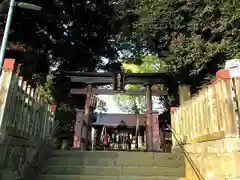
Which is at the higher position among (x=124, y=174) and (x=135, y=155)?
(x=135, y=155)

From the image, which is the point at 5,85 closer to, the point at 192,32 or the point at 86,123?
the point at 192,32

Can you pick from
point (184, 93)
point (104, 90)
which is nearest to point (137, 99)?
point (104, 90)

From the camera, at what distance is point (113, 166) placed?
6.65 metres

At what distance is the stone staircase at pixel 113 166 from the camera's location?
6.03 m

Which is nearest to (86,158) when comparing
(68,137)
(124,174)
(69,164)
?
(69,164)

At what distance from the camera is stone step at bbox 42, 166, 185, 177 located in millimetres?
6297

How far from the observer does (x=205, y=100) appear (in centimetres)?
508

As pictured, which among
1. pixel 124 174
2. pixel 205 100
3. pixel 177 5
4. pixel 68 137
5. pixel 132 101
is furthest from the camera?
pixel 132 101

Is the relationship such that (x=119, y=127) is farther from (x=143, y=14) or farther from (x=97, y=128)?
(x=143, y=14)

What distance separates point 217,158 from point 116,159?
3.44 meters

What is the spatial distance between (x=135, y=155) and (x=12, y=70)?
440cm

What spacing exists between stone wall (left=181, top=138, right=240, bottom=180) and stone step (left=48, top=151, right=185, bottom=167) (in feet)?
4.30

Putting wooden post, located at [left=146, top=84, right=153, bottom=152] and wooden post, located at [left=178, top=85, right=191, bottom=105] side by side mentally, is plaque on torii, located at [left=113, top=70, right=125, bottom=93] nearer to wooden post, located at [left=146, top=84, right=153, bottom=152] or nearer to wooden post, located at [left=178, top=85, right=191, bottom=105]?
wooden post, located at [left=146, top=84, right=153, bottom=152]

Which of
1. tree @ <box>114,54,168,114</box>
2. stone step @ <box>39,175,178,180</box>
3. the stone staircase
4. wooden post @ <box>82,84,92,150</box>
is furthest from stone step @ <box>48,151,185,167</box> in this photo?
tree @ <box>114,54,168,114</box>
